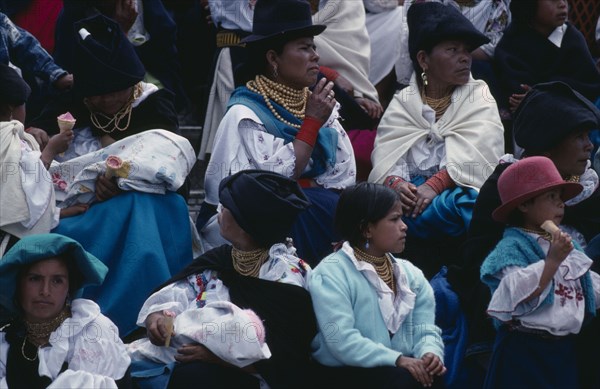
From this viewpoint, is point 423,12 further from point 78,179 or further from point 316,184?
point 78,179

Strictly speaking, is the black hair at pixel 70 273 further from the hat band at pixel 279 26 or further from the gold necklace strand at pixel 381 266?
the hat band at pixel 279 26

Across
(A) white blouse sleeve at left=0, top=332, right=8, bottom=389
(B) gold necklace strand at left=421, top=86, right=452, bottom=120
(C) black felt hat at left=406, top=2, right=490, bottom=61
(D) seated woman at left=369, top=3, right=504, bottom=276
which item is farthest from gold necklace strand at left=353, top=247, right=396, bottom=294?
(C) black felt hat at left=406, top=2, right=490, bottom=61

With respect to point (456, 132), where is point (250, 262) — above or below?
above

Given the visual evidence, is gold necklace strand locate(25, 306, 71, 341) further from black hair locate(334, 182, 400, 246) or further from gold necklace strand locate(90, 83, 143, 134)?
gold necklace strand locate(90, 83, 143, 134)

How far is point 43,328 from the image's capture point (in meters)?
5.27

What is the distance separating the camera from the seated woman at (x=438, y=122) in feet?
22.6

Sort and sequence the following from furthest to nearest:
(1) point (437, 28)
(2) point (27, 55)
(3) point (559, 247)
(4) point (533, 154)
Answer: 1. (2) point (27, 55)
2. (1) point (437, 28)
3. (4) point (533, 154)
4. (3) point (559, 247)

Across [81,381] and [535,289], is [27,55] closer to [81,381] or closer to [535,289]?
[81,381]

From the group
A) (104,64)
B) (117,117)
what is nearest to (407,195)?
(117,117)

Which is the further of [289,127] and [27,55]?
[27,55]

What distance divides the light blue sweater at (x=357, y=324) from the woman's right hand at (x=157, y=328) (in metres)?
0.62

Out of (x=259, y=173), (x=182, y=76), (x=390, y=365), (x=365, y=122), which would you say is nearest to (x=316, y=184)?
(x=365, y=122)

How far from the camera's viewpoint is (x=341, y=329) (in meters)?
5.35

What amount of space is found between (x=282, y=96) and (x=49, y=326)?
82.5 inches
